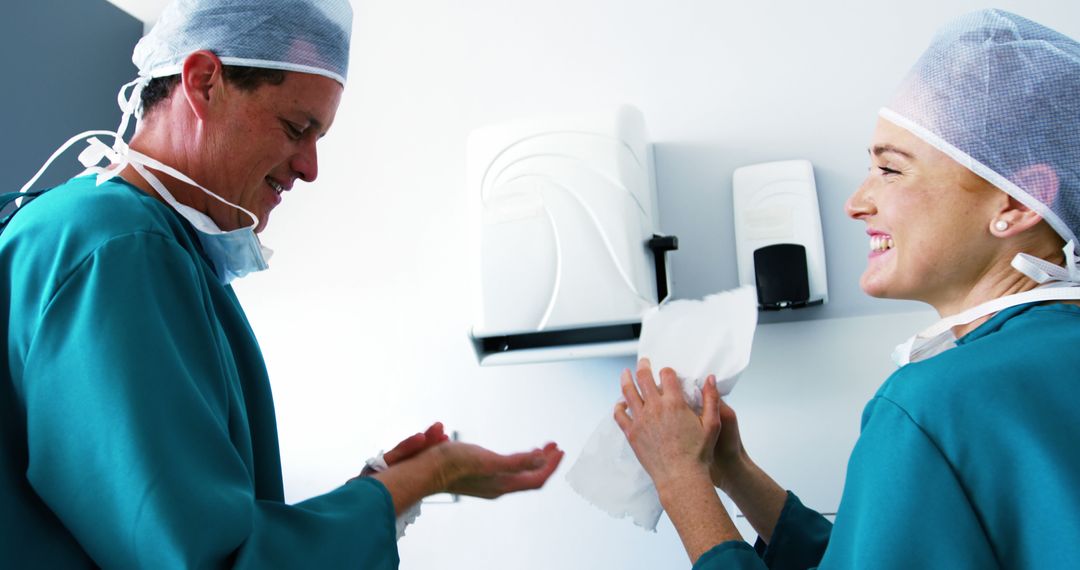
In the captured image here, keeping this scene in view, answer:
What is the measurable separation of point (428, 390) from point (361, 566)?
985mm

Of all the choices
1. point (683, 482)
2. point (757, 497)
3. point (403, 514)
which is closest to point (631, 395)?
point (683, 482)

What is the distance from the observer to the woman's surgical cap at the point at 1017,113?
2.93ft

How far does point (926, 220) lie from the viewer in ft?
3.14

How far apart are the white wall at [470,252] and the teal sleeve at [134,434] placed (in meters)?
1.01

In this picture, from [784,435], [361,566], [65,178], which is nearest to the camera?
[361,566]

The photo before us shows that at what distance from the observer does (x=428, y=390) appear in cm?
183

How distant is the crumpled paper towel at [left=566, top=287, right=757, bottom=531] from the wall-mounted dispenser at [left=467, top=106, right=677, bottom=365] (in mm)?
236

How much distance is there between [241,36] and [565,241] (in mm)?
711

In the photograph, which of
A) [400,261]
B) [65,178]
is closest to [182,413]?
[400,261]

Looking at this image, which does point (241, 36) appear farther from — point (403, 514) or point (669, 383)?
point (669, 383)

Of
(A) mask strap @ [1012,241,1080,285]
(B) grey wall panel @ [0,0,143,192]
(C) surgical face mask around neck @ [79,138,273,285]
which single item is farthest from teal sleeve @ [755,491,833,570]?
(B) grey wall panel @ [0,0,143,192]

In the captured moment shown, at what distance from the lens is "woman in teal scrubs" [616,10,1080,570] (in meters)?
0.75

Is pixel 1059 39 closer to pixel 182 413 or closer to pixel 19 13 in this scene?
pixel 182 413

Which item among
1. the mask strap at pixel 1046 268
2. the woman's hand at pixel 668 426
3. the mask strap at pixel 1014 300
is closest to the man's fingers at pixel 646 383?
the woman's hand at pixel 668 426
